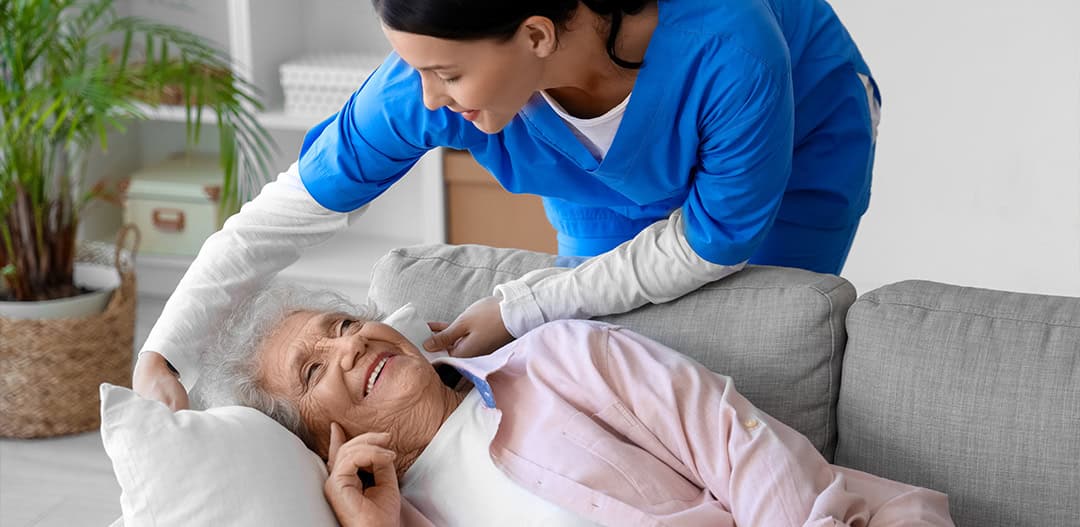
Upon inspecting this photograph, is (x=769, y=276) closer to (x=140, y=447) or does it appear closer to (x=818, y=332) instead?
(x=818, y=332)

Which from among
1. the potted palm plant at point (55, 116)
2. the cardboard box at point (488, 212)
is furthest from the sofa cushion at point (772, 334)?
the cardboard box at point (488, 212)

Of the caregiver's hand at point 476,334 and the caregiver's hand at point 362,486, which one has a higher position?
the caregiver's hand at point 476,334

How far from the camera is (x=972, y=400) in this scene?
1.51 m

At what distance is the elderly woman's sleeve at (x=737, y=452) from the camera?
1.41 metres

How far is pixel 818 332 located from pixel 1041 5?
1891mm

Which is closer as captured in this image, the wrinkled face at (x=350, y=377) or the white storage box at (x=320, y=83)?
the wrinkled face at (x=350, y=377)

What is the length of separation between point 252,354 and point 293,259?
0.56 ft

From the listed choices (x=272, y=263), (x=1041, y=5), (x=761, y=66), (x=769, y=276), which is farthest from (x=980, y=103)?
(x=272, y=263)

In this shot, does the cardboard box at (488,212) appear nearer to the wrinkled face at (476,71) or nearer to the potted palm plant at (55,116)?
the potted palm plant at (55,116)

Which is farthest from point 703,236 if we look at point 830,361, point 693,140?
point 830,361

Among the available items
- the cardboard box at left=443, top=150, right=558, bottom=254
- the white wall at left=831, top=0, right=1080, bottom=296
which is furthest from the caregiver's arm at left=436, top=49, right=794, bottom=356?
the white wall at left=831, top=0, right=1080, bottom=296

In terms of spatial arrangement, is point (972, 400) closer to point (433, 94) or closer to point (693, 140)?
point (693, 140)

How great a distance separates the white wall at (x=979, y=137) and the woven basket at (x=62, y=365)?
6.85ft

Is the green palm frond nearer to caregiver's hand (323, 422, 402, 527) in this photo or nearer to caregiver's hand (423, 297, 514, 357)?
caregiver's hand (423, 297, 514, 357)
